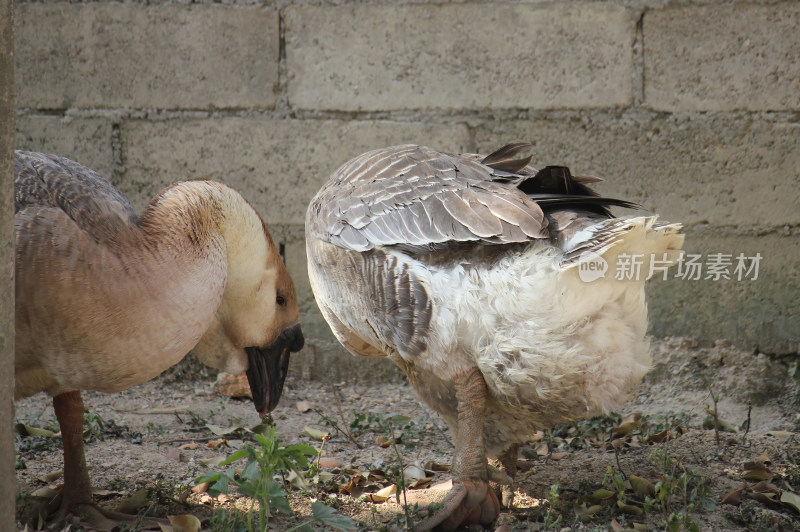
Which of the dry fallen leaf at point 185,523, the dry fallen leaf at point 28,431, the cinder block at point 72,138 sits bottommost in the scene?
the dry fallen leaf at point 28,431

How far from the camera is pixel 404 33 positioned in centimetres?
450

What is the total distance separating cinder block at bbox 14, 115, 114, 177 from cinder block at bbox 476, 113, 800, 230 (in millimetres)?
2114

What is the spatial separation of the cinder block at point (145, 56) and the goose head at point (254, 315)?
73.6 inches

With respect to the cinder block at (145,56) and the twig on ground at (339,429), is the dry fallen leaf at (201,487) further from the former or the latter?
the cinder block at (145,56)

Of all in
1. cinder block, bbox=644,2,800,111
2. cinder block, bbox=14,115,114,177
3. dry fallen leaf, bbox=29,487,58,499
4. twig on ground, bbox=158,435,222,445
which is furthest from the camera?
cinder block, bbox=14,115,114,177

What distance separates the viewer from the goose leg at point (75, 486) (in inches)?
108

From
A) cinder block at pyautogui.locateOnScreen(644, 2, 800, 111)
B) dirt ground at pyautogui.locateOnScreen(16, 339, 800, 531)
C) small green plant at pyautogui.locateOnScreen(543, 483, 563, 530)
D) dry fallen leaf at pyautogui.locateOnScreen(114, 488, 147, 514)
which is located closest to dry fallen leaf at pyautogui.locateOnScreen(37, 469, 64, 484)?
dirt ground at pyautogui.locateOnScreen(16, 339, 800, 531)

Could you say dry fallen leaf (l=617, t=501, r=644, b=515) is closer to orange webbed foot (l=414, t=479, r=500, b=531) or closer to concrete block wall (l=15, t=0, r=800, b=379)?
orange webbed foot (l=414, t=479, r=500, b=531)

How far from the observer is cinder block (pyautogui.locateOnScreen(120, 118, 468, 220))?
4.60 meters

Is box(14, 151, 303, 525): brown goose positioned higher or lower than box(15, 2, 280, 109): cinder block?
lower

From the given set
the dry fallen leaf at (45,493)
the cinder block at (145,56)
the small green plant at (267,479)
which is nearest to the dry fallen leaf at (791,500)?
the small green plant at (267,479)

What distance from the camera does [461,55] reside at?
450 cm

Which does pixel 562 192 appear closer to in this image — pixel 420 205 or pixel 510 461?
pixel 420 205

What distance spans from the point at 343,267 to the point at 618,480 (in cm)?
129
